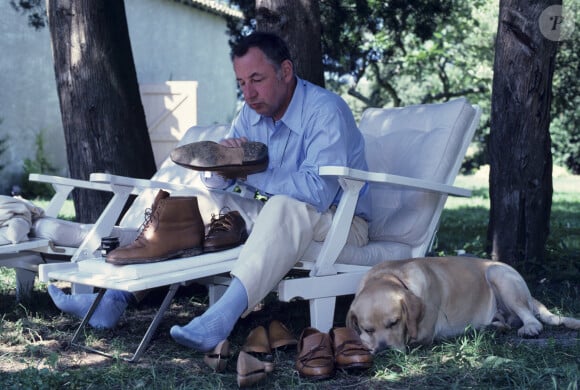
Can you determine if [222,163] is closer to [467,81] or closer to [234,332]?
[234,332]

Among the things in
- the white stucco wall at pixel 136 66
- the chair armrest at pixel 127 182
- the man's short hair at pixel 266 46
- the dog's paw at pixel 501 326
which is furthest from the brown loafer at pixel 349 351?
the white stucco wall at pixel 136 66

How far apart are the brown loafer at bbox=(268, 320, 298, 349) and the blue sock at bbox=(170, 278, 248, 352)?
30 cm

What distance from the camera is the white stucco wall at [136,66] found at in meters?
13.5

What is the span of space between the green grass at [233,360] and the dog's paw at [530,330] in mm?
66

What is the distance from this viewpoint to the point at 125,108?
5.79 m

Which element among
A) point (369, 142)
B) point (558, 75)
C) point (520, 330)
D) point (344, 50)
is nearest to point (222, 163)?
point (369, 142)

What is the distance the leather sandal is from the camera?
312 centimetres

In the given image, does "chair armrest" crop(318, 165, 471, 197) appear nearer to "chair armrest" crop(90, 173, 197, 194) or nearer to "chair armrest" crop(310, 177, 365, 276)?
"chair armrest" crop(310, 177, 365, 276)

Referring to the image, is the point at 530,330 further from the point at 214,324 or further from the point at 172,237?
the point at 172,237

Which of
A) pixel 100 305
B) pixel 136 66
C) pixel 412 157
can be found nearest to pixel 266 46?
pixel 412 157

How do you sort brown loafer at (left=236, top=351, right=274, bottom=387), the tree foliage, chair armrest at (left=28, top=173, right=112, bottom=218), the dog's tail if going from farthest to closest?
1. the tree foliage
2. chair armrest at (left=28, top=173, right=112, bottom=218)
3. the dog's tail
4. brown loafer at (left=236, top=351, right=274, bottom=387)

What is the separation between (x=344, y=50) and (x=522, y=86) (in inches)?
224

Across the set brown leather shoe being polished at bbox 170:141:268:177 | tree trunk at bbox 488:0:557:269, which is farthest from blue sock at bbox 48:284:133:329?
tree trunk at bbox 488:0:557:269

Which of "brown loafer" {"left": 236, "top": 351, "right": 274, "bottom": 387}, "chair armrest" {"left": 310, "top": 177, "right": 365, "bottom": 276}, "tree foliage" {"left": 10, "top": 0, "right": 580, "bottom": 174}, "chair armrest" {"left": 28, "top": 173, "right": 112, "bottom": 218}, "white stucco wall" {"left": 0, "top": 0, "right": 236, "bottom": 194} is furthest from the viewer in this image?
"white stucco wall" {"left": 0, "top": 0, "right": 236, "bottom": 194}
